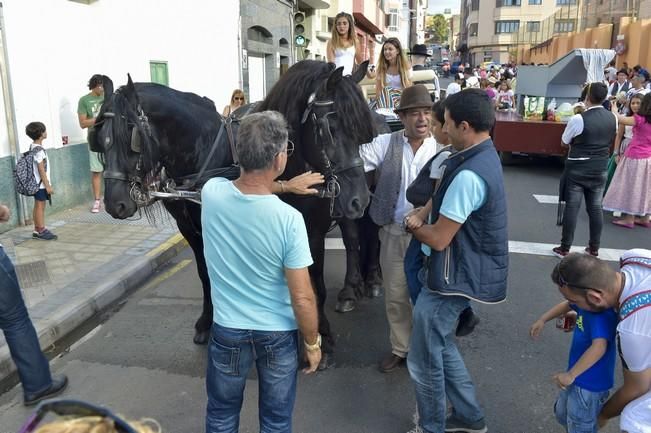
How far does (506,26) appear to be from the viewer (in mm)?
72562

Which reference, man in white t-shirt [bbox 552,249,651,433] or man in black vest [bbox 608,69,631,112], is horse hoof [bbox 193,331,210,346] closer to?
man in white t-shirt [bbox 552,249,651,433]

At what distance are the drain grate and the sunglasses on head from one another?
14.7 feet

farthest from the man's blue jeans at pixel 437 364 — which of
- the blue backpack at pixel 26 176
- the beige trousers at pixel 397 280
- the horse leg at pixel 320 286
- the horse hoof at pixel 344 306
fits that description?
the blue backpack at pixel 26 176

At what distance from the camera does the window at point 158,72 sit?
1012 cm

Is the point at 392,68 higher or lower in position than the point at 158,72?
lower

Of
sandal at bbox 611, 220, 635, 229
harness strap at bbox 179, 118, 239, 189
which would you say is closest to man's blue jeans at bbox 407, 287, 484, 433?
harness strap at bbox 179, 118, 239, 189

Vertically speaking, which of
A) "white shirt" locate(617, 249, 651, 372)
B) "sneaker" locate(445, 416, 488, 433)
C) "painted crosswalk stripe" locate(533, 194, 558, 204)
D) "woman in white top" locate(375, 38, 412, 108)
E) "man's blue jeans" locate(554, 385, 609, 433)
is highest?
"woman in white top" locate(375, 38, 412, 108)

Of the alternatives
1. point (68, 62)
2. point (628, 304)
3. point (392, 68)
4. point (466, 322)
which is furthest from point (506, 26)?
point (628, 304)

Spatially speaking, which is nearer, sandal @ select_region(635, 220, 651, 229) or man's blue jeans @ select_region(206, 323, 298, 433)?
man's blue jeans @ select_region(206, 323, 298, 433)

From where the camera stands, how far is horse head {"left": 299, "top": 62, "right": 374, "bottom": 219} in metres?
3.13

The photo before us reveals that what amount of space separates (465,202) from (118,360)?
9.62 feet

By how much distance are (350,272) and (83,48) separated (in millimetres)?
6061

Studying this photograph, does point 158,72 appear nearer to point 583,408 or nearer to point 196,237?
point 196,237

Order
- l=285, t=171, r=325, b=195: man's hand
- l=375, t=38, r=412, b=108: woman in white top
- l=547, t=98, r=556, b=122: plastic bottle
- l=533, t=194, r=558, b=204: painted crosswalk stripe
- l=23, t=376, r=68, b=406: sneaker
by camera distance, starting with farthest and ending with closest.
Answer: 1. l=547, t=98, r=556, b=122: plastic bottle
2. l=533, t=194, r=558, b=204: painted crosswalk stripe
3. l=375, t=38, r=412, b=108: woman in white top
4. l=23, t=376, r=68, b=406: sneaker
5. l=285, t=171, r=325, b=195: man's hand
